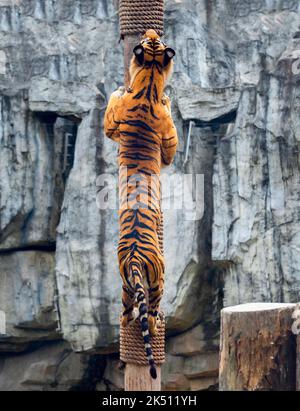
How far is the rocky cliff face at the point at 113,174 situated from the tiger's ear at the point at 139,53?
112 inches

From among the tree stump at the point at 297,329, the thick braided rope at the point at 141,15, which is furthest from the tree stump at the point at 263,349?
the thick braided rope at the point at 141,15

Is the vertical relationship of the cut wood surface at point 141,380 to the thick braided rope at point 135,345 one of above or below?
below

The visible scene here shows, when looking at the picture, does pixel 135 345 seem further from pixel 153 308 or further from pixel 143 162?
pixel 143 162

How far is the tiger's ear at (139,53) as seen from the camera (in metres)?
3.84

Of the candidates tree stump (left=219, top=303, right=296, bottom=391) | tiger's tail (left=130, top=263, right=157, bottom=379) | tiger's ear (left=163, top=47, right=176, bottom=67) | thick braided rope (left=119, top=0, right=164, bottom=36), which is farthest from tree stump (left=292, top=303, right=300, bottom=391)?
thick braided rope (left=119, top=0, right=164, bottom=36)

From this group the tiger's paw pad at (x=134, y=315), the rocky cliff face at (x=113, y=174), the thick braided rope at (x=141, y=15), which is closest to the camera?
the tiger's paw pad at (x=134, y=315)

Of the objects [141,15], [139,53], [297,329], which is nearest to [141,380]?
[297,329]

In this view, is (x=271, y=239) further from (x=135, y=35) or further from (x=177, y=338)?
(x=135, y=35)

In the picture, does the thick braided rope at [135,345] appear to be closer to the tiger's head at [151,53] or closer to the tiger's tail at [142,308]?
the tiger's tail at [142,308]

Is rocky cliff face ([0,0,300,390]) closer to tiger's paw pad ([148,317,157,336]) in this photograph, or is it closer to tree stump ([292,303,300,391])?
tiger's paw pad ([148,317,157,336])

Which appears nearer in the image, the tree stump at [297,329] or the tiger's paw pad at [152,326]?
the tree stump at [297,329]

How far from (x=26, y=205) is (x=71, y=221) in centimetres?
39

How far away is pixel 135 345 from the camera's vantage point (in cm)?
385
